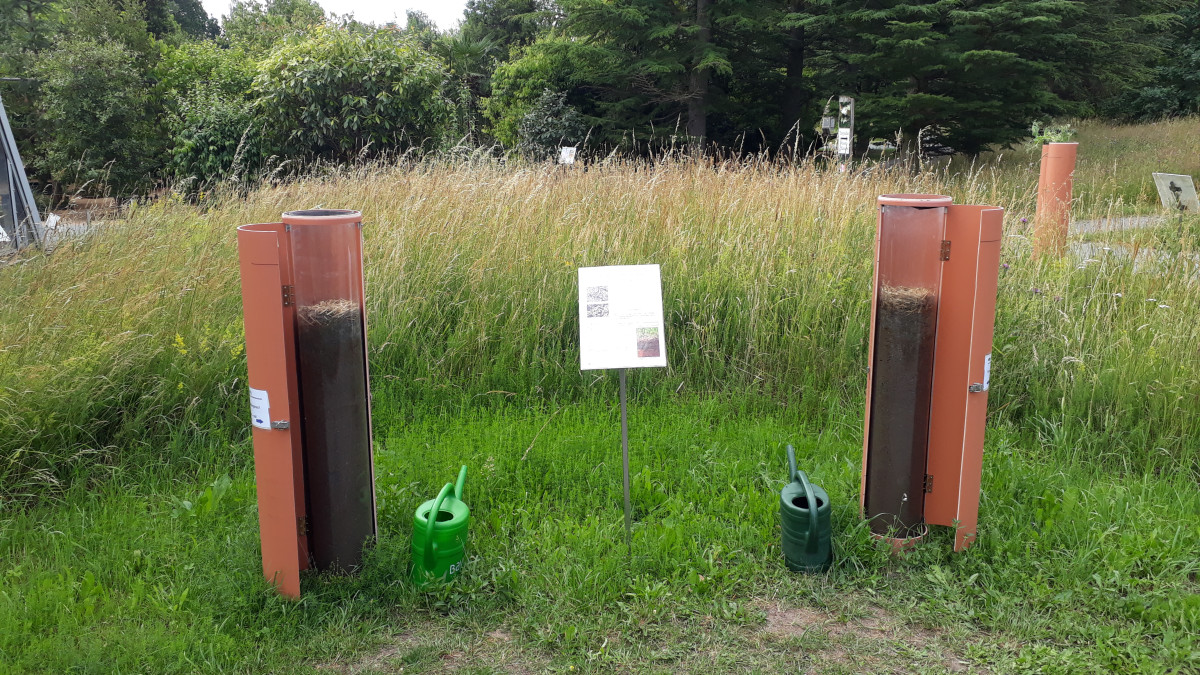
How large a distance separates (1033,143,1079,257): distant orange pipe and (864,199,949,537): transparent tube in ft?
12.5

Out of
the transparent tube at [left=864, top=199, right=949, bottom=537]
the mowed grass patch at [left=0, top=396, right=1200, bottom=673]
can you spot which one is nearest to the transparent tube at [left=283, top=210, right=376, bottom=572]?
the mowed grass patch at [left=0, top=396, right=1200, bottom=673]

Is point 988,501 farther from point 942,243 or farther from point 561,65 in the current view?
point 561,65

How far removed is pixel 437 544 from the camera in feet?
10.3

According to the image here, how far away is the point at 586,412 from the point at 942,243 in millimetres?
2295

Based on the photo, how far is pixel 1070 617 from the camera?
3.00 meters

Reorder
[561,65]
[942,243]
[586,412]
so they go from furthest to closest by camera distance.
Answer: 1. [561,65]
2. [586,412]
3. [942,243]

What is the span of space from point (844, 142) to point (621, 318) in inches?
364

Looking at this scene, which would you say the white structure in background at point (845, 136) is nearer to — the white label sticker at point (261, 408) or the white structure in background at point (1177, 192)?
the white structure in background at point (1177, 192)

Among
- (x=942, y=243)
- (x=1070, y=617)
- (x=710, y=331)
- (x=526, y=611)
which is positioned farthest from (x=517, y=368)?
(x=1070, y=617)

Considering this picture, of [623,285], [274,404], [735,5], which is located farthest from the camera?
[735,5]

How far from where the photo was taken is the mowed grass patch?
282 cm

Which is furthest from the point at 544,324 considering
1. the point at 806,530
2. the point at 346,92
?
the point at 346,92

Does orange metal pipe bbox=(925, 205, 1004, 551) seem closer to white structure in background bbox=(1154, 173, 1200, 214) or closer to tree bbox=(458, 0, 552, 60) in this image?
white structure in background bbox=(1154, 173, 1200, 214)

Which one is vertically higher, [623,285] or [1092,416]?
[623,285]
